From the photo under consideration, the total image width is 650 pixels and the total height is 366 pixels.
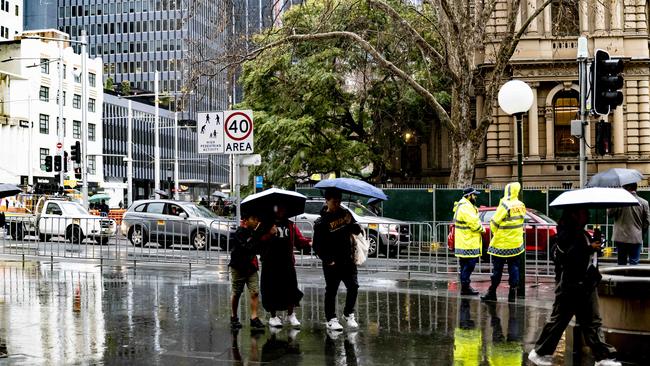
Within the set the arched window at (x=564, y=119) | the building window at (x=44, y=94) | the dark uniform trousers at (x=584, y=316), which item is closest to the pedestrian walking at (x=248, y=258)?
the dark uniform trousers at (x=584, y=316)

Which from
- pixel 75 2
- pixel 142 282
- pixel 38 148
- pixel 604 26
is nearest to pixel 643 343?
pixel 142 282

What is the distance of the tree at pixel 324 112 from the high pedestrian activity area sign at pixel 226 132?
807 inches

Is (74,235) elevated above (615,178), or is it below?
below

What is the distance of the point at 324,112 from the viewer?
3772 cm

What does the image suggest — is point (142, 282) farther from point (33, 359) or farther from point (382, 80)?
point (382, 80)

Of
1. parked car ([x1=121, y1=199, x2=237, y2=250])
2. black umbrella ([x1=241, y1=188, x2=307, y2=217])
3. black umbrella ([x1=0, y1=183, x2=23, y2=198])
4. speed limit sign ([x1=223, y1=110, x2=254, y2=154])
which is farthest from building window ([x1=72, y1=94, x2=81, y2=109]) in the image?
black umbrella ([x1=241, y1=188, x2=307, y2=217])

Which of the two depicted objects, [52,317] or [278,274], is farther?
[52,317]

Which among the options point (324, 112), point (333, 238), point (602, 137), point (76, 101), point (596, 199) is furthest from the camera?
point (76, 101)

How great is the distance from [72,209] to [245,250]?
971 inches

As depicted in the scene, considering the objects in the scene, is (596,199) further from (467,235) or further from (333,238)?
(467,235)

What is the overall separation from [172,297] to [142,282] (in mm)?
2588

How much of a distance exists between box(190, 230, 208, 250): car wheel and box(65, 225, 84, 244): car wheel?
3015 millimetres

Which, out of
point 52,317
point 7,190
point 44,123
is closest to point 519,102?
point 52,317

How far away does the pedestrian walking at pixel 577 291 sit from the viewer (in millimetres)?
8148
